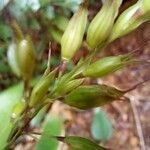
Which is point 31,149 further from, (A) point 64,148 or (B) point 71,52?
(B) point 71,52

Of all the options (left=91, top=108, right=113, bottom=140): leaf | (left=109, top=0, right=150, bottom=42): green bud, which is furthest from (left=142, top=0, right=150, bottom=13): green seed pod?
(left=91, top=108, right=113, bottom=140): leaf

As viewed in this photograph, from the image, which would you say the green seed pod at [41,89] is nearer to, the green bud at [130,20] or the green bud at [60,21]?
the green bud at [130,20]

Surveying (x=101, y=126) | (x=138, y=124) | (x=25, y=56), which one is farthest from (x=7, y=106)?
(x=138, y=124)

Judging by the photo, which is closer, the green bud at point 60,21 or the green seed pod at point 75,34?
the green seed pod at point 75,34

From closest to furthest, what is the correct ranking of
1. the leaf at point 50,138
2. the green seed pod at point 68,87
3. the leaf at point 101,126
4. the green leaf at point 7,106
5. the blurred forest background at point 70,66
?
the green seed pod at point 68,87 < the green leaf at point 7,106 < the leaf at point 50,138 < the blurred forest background at point 70,66 < the leaf at point 101,126

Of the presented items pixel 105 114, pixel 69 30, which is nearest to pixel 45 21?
pixel 105 114

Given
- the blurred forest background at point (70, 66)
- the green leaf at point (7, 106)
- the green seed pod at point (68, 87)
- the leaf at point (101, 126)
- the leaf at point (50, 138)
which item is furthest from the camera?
the leaf at point (101, 126)

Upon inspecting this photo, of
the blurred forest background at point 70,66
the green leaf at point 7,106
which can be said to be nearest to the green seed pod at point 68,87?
the green leaf at point 7,106
